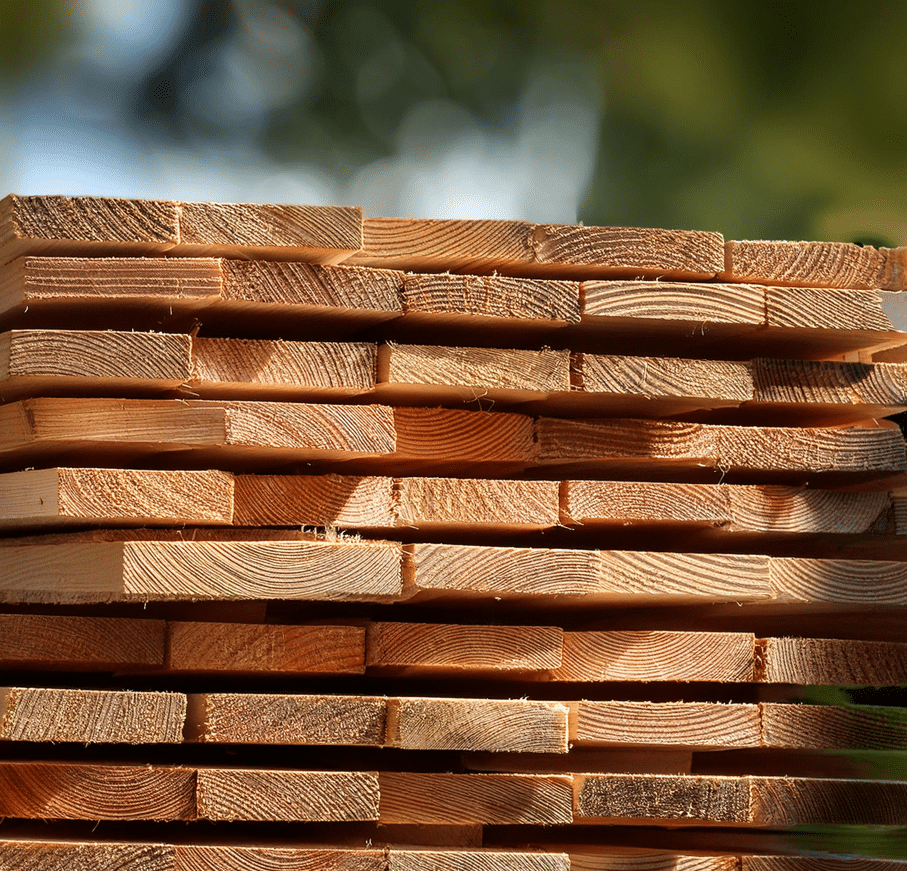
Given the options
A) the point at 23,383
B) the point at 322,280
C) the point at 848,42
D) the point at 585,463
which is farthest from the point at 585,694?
the point at 848,42

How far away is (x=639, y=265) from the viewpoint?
3.08 meters

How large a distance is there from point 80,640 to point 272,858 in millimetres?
681

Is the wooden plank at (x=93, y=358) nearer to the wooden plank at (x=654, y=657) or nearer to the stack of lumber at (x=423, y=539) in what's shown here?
the stack of lumber at (x=423, y=539)

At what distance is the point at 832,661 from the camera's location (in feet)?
10.2

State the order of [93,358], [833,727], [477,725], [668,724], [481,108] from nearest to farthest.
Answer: [93,358] → [477,725] → [668,724] → [833,727] → [481,108]

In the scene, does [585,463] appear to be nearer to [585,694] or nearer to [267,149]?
[585,694]

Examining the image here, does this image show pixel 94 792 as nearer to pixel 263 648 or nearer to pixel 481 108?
pixel 263 648

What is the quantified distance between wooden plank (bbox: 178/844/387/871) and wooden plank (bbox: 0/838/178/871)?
46mm

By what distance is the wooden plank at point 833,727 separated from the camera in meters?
2.99


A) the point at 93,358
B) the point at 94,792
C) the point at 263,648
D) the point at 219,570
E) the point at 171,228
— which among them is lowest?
the point at 94,792

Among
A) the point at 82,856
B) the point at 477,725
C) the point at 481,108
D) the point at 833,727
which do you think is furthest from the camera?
the point at 481,108

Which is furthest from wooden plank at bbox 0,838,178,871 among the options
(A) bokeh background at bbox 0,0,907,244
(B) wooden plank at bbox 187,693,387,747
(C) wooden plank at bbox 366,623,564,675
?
(A) bokeh background at bbox 0,0,907,244

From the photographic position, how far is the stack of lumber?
2.70 meters

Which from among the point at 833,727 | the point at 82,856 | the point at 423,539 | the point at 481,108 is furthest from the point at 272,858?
the point at 481,108
